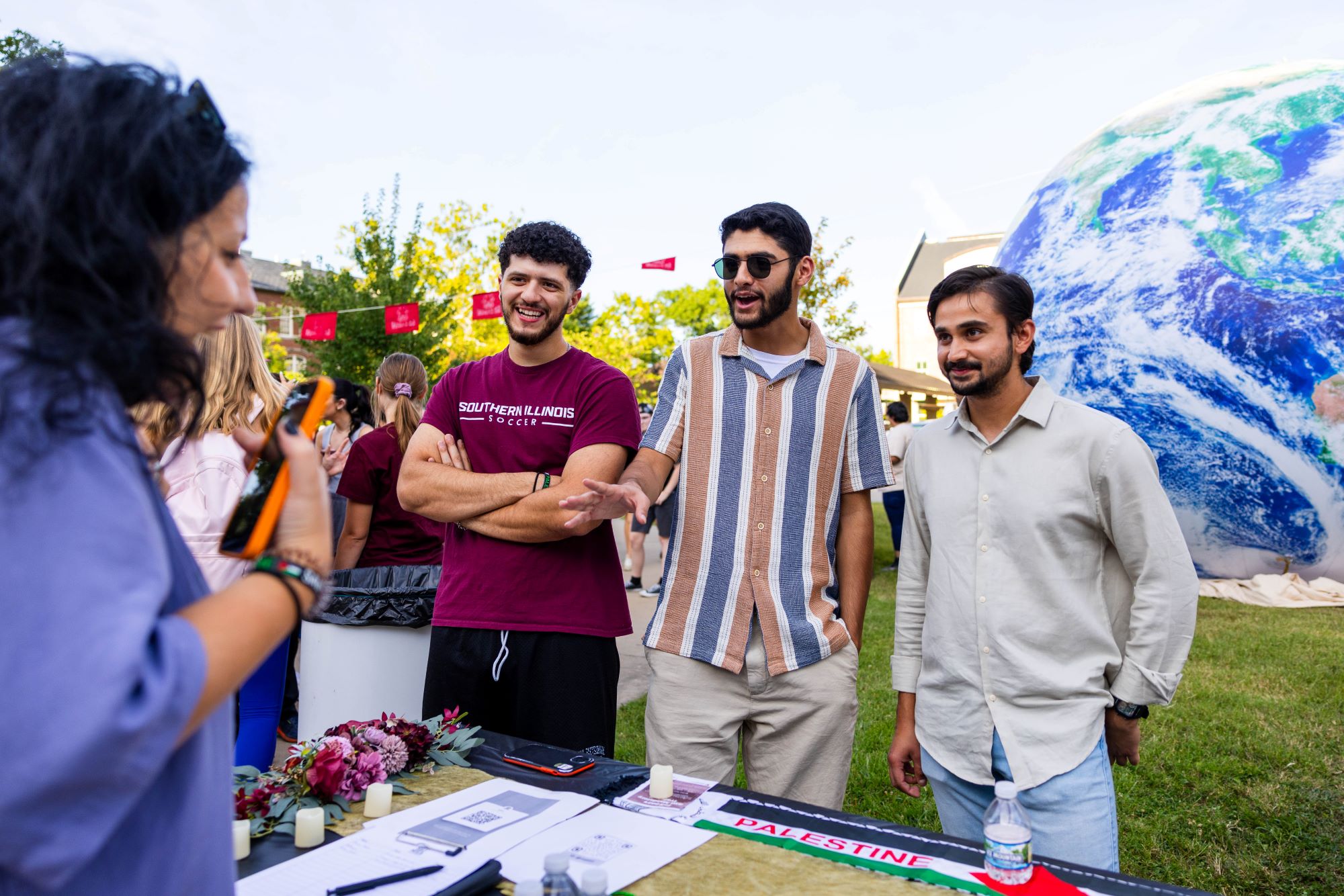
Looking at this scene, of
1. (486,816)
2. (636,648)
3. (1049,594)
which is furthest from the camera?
(636,648)

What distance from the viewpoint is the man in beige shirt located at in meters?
2.30

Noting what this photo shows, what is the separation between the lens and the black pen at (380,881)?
5.31ft

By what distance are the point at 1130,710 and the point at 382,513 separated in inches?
143

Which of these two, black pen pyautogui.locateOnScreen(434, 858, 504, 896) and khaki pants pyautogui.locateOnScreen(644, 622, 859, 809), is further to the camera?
khaki pants pyautogui.locateOnScreen(644, 622, 859, 809)

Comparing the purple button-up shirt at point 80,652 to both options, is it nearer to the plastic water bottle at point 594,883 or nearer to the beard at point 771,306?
the plastic water bottle at point 594,883

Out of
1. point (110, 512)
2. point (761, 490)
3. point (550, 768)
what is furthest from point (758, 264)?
point (110, 512)

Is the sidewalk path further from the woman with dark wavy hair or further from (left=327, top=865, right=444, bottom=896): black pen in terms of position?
the woman with dark wavy hair

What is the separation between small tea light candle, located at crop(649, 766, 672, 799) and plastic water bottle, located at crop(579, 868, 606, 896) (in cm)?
55

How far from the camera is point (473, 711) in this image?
118 inches

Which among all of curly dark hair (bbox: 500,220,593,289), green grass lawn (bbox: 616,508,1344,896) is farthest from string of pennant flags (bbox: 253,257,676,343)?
curly dark hair (bbox: 500,220,593,289)

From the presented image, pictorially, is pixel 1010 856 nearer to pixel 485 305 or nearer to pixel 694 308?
pixel 485 305

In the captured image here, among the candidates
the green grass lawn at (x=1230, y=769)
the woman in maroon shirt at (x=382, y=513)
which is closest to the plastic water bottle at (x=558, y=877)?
the green grass lawn at (x=1230, y=769)

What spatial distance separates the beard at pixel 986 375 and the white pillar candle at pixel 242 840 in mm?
1999

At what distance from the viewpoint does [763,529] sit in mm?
2844
